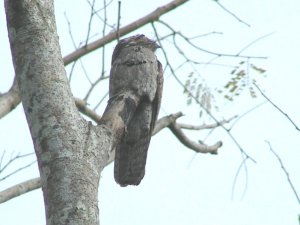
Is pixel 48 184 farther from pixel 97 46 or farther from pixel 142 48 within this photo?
pixel 97 46

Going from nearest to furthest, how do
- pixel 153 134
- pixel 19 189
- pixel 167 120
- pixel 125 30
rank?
pixel 19 189, pixel 153 134, pixel 167 120, pixel 125 30

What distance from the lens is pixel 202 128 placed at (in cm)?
620

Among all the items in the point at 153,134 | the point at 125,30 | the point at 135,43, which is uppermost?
the point at 125,30

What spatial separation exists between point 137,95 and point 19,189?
4.42ft

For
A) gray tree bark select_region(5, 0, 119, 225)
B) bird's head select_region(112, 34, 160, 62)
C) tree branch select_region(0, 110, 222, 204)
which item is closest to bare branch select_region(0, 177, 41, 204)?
tree branch select_region(0, 110, 222, 204)

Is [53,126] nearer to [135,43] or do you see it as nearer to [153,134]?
[135,43]

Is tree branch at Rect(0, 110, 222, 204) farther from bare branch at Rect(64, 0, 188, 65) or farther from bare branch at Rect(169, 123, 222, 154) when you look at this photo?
bare branch at Rect(64, 0, 188, 65)

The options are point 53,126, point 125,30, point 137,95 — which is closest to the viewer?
point 53,126

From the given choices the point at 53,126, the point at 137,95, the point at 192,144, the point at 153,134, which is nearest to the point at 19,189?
the point at 153,134

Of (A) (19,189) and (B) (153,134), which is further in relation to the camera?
(B) (153,134)

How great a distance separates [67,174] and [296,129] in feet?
5.44

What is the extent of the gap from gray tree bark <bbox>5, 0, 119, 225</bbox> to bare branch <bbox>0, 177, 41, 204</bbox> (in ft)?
7.61

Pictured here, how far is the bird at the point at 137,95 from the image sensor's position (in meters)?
4.39

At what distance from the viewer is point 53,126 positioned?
2322 millimetres
